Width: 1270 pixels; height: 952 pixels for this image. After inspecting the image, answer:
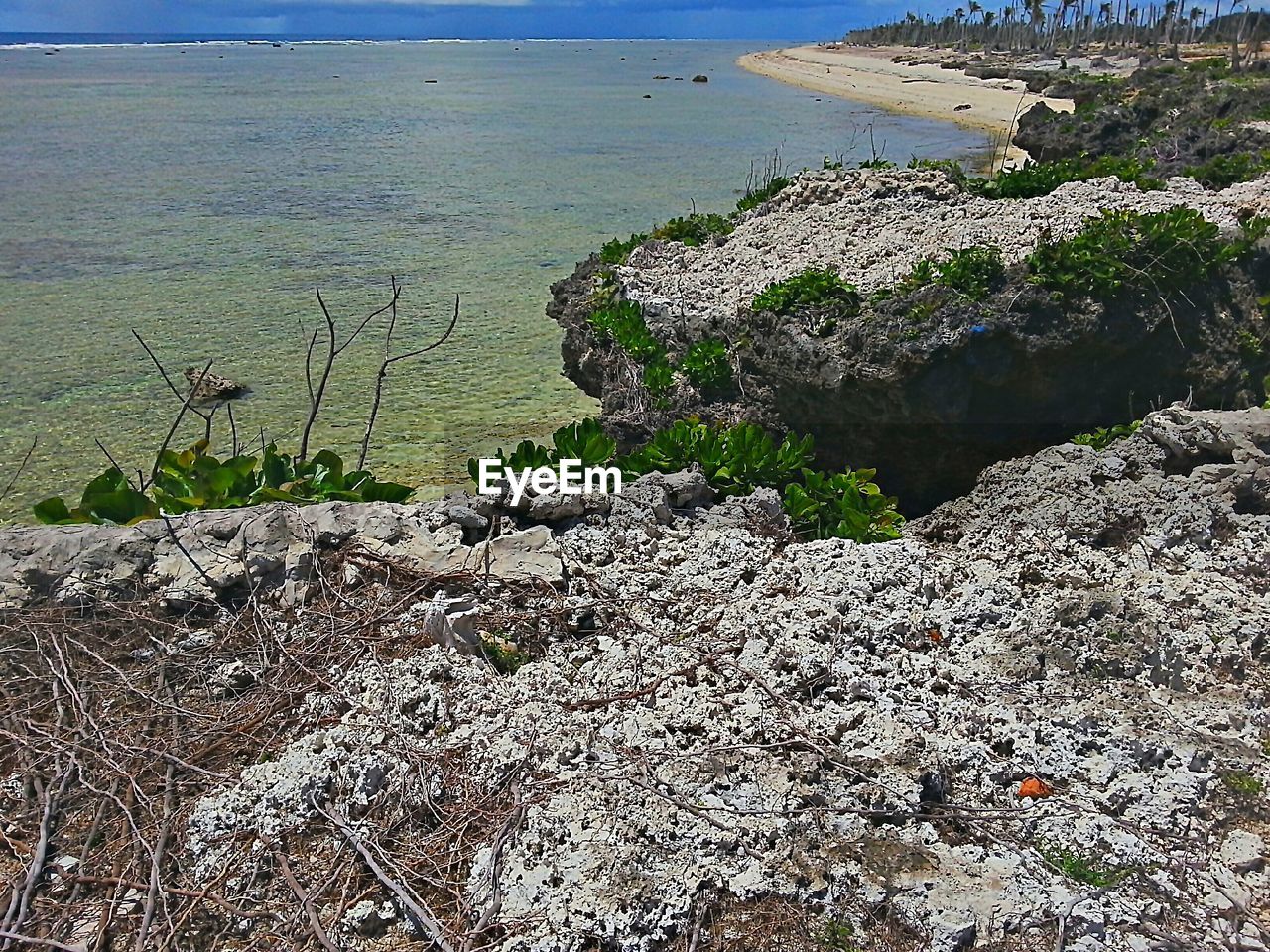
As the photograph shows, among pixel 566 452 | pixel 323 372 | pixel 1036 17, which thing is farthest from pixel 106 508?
pixel 1036 17

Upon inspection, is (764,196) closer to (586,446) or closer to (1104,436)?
(1104,436)

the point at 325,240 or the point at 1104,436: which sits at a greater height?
the point at 325,240

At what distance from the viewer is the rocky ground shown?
264 cm

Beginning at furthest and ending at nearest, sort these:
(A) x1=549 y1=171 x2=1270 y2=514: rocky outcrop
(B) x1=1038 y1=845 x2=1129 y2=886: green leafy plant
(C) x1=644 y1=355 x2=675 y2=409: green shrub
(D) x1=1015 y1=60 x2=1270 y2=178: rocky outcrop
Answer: (D) x1=1015 y1=60 x2=1270 y2=178: rocky outcrop, (C) x1=644 y1=355 x2=675 y2=409: green shrub, (A) x1=549 y1=171 x2=1270 y2=514: rocky outcrop, (B) x1=1038 y1=845 x2=1129 y2=886: green leafy plant

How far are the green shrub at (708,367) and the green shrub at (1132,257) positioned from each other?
6.75 ft

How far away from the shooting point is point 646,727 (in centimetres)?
319

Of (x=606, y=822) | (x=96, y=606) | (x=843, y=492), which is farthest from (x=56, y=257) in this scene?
(x=606, y=822)

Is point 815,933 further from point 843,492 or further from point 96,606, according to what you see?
point 96,606

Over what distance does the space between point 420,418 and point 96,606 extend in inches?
177

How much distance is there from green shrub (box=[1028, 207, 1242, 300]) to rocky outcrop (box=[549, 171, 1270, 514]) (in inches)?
4.1

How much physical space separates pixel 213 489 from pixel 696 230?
5.48m

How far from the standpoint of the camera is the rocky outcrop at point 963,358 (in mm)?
5766

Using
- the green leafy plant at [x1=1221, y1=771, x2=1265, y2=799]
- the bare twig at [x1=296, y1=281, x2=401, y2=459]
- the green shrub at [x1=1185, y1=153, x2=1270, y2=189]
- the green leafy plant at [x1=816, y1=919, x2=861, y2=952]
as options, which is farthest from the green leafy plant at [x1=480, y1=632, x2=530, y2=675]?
the green shrub at [x1=1185, y1=153, x2=1270, y2=189]

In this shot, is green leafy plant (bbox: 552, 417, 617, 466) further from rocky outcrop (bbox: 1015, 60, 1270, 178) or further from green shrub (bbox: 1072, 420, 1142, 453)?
rocky outcrop (bbox: 1015, 60, 1270, 178)
